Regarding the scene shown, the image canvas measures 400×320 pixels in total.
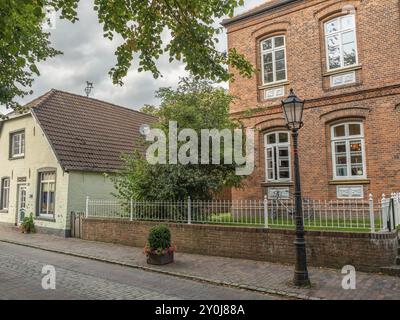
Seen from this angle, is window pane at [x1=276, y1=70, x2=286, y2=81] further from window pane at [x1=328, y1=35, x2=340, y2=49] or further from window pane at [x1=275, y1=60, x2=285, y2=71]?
window pane at [x1=328, y1=35, x2=340, y2=49]

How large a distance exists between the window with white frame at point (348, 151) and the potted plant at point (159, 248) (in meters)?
7.10

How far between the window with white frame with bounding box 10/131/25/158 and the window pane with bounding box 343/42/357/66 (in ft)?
55.2

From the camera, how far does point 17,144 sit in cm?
2067

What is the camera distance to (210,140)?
42.1 feet

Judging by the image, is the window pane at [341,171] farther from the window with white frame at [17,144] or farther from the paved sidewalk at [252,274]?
the window with white frame at [17,144]

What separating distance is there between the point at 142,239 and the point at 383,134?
9.19 m

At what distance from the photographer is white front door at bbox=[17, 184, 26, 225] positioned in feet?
63.1

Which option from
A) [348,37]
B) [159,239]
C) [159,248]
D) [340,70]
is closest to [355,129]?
[340,70]

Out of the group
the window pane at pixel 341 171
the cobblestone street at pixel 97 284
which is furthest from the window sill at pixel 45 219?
the window pane at pixel 341 171

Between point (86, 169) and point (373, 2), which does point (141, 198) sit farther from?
point (373, 2)

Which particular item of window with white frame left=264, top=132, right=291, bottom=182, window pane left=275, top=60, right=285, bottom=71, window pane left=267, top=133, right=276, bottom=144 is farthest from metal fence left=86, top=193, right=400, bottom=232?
window pane left=275, top=60, right=285, bottom=71

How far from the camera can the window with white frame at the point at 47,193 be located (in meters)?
17.6

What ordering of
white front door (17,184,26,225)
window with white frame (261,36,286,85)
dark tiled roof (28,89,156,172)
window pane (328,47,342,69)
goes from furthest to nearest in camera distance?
white front door (17,184,26,225), dark tiled roof (28,89,156,172), window with white frame (261,36,286,85), window pane (328,47,342,69)
